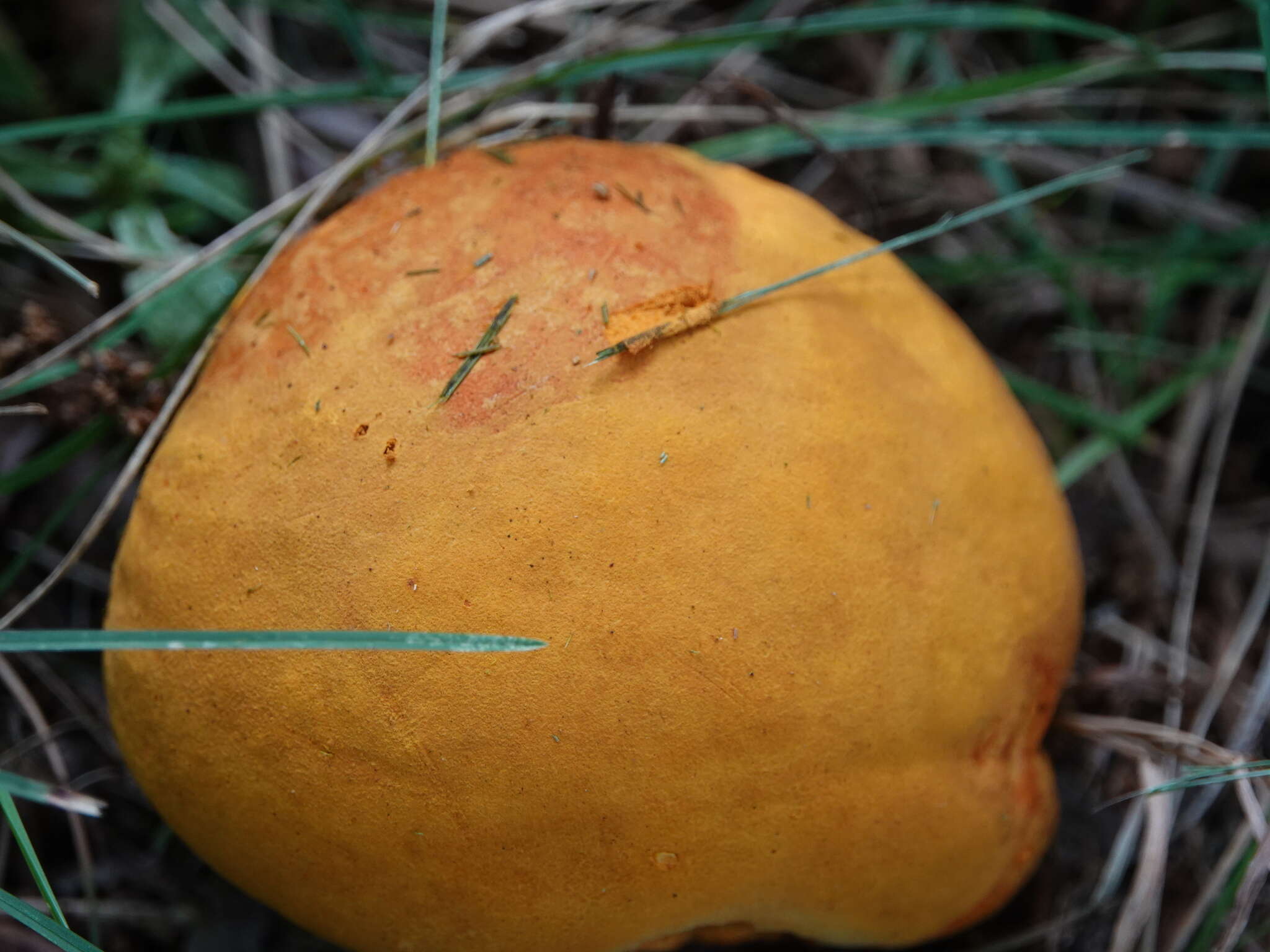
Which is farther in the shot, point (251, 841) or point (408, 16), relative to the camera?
point (408, 16)

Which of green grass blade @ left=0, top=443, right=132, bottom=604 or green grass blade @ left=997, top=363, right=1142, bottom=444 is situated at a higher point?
green grass blade @ left=0, top=443, right=132, bottom=604

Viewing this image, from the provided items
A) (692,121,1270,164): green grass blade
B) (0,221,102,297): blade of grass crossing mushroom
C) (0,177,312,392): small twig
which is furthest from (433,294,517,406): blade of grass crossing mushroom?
(692,121,1270,164): green grass blade

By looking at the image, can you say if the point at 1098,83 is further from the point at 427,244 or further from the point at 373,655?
the point at 373,655

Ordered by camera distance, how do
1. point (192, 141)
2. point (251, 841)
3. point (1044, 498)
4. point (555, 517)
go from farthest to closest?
point (192, 141), point (1044, 498), point (251, 841), point (555, 517)

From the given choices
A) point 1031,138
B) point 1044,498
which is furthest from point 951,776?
point 1031,138

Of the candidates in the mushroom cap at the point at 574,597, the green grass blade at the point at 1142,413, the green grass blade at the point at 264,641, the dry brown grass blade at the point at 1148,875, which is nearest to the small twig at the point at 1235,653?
the dry brown grass blade at the point at 1148,875

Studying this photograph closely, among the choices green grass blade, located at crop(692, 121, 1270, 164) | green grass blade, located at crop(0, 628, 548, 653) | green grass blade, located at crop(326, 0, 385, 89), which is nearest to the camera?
green grass blade, located at crop(0, 628, 548, 653)

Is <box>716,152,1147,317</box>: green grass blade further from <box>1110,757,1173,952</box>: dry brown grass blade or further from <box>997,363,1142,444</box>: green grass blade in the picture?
<box>1110,757,1173,952</box>: dry brown grass blade
